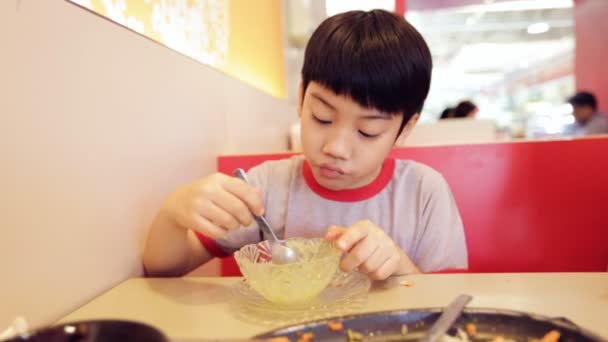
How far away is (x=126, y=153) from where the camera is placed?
2.71 feet

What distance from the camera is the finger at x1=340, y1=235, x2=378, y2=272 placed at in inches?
27.1

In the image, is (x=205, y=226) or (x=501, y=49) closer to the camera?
(x=205, y=226)

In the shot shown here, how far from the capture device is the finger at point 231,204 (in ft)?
2.22

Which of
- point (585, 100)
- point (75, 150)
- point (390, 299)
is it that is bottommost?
point (390, 299)

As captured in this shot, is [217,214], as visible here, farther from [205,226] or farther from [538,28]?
[538,28]

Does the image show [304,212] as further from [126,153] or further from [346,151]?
[126,153]

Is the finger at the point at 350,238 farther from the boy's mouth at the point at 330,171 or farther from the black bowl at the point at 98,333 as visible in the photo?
the black bowl at the point at 98,333

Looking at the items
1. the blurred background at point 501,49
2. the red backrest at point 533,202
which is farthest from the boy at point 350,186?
the blurred background at point 501,49

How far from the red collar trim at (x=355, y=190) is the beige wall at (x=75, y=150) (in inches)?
11.2

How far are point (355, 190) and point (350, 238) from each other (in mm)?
332

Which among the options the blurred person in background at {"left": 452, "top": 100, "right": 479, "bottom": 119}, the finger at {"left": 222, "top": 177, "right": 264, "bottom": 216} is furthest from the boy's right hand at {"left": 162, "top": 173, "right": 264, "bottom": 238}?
the blurred person in background at {"left": 452, "top": 100, "right": 479, "bottom": 119}

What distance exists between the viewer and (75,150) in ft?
2.24

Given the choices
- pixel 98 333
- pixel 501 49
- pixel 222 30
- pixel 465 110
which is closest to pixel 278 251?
pixel 98 333

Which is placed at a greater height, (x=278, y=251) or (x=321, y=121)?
(x=321, y=121)
